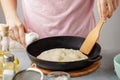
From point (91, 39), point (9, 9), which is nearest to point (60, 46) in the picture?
point (91, 39)

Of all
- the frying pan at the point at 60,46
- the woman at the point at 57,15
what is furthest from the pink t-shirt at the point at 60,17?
the frying pan at the point at 60,46

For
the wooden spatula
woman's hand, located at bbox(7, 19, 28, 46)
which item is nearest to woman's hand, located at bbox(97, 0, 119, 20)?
the wooden spatula

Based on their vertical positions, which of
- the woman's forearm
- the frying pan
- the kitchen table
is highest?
the woman's forearm

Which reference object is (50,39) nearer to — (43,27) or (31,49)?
(31,49)

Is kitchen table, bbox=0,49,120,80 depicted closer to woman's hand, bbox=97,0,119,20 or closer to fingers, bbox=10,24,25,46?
fingers, bbox=10,24,25,46

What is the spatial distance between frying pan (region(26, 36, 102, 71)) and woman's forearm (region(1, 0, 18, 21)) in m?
0.22

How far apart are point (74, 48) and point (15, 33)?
10.4 inches

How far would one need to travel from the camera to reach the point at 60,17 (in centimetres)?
135

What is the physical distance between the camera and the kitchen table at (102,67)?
3.27 feet

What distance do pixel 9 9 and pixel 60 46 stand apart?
34 cm

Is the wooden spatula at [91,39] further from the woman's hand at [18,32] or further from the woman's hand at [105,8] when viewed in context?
the woman's hand at [18,32]

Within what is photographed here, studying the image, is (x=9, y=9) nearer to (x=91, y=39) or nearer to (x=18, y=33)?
(x=18, y=33)

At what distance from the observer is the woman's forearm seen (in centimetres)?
129

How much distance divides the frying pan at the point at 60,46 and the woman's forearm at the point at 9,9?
0.22 m
